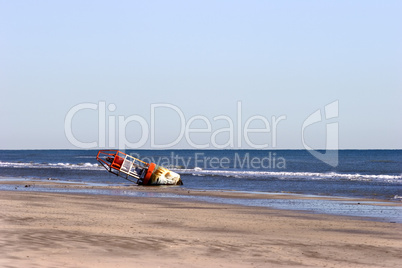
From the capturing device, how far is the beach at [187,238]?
9.51m

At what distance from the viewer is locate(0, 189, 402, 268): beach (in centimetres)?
951

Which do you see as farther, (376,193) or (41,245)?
(376,193)

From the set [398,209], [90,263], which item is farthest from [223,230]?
[398,209]

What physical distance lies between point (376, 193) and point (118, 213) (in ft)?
55.1

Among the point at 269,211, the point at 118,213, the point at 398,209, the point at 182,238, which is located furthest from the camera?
the point at 398,209

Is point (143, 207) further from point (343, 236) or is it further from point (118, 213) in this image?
point (343, 236)

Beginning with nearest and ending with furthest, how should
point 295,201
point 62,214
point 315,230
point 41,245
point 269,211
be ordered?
point 41,245 < point 315,230 < point 62,214 < point 269,211 < point 295,201

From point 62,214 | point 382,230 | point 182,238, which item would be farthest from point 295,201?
point 182,238

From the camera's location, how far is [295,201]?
24.0 metres

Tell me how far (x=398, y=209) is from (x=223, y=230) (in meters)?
9.66

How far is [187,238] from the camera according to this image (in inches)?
473

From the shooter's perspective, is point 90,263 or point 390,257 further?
point 390,257

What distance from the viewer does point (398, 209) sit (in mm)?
20625

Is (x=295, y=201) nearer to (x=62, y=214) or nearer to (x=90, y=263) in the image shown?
(x=62, y=214)
